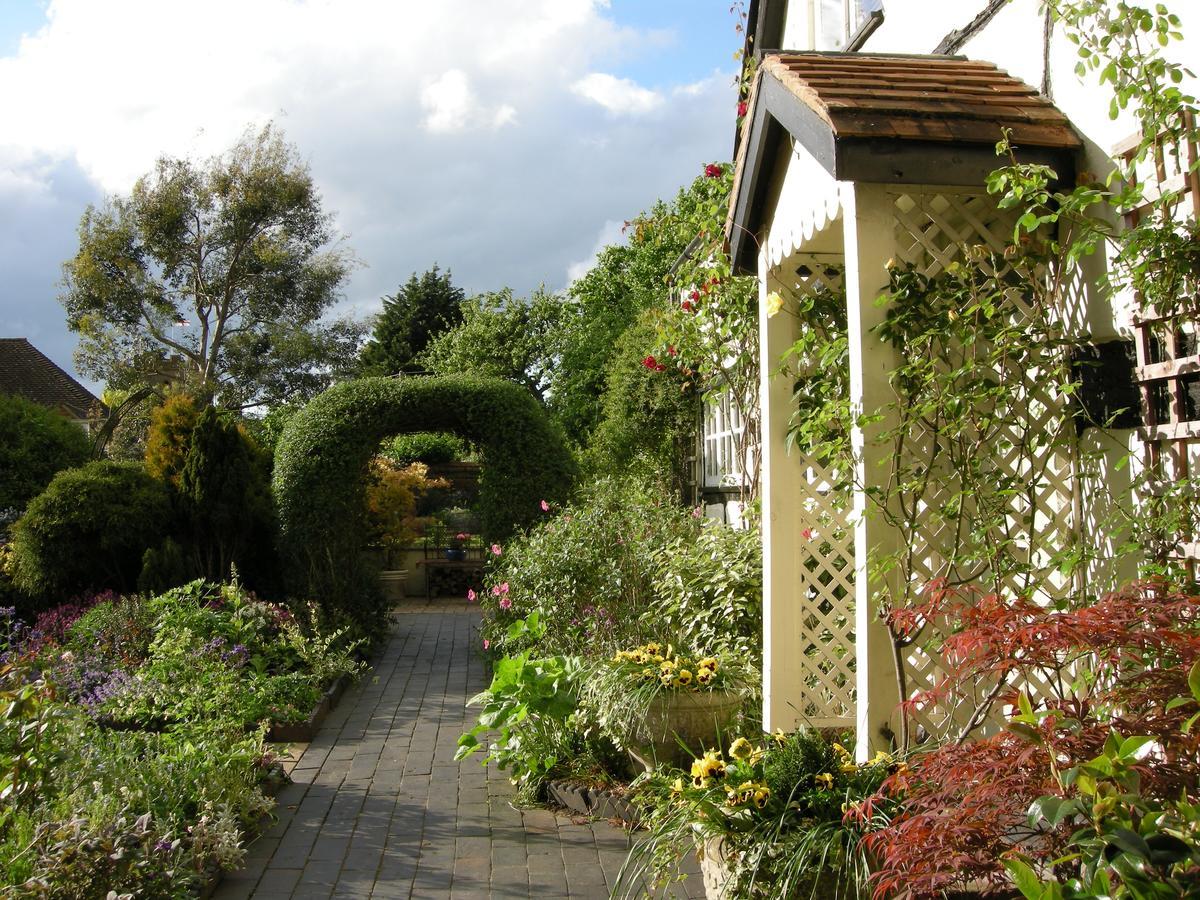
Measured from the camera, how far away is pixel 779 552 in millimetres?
4965

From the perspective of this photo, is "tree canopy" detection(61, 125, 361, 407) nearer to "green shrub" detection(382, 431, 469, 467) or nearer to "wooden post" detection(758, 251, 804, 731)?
"green shrub" detection(382, 431, 469, 467)

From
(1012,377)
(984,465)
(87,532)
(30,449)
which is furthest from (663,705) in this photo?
(30,449)

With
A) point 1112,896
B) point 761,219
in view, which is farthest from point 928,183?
point 1112,896

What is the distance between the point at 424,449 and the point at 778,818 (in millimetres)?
17342

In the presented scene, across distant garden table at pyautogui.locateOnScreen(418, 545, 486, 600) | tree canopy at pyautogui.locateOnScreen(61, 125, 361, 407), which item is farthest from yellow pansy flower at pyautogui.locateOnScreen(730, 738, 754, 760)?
→ tree canopy at pyautogui.locateOnScreen(61, 125, 361, 407)

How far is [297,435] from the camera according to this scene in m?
10.0

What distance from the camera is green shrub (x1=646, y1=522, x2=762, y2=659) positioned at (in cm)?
604

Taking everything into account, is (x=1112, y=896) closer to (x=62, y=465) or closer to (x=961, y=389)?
(x=961, y=389)

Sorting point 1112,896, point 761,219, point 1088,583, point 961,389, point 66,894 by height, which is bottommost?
point 66,894

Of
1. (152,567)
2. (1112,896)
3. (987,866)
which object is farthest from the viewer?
(152,567)

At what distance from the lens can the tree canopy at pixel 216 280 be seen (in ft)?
82.9

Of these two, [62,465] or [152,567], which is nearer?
[152,567]

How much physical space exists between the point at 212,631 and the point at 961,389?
20.0 feet

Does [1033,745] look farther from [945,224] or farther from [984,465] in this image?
[945,224]
